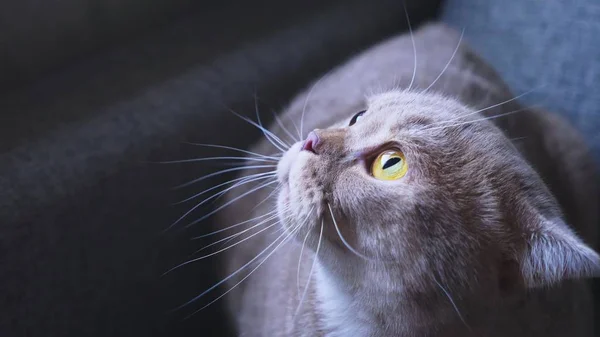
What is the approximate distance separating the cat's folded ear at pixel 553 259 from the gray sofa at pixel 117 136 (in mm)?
566

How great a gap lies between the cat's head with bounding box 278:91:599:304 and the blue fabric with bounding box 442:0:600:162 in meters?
0.54

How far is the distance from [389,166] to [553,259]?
0.65ft

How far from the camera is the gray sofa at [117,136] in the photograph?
79 centimetres

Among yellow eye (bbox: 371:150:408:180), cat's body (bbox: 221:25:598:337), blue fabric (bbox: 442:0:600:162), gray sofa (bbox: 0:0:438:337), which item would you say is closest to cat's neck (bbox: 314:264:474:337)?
cat's body (bbox: 221:25:598:337)

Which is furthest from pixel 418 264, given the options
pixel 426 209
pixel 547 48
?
pixel 547 48

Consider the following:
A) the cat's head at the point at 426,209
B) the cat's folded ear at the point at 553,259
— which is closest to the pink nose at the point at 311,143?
the cat's head at the point at 426,209

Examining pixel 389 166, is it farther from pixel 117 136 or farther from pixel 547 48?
pixel 547 48

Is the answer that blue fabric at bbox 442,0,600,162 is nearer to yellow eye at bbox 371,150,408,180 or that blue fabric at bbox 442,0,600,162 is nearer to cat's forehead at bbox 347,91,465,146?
cat's forehead at bbox 347,91,465,146

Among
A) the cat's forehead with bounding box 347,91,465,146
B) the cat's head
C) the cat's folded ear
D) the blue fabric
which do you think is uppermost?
the blue fabric

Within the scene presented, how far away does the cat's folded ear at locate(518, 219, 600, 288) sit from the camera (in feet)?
1.95

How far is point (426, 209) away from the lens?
62 cm

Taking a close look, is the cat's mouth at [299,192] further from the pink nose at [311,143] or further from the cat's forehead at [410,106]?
the cat's forehead at [410,106]

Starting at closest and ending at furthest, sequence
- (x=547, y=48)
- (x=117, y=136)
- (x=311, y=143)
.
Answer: (x=311, y=143) < (x=117, y=136) < (x=547, y=48)

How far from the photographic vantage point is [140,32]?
1.03 m
